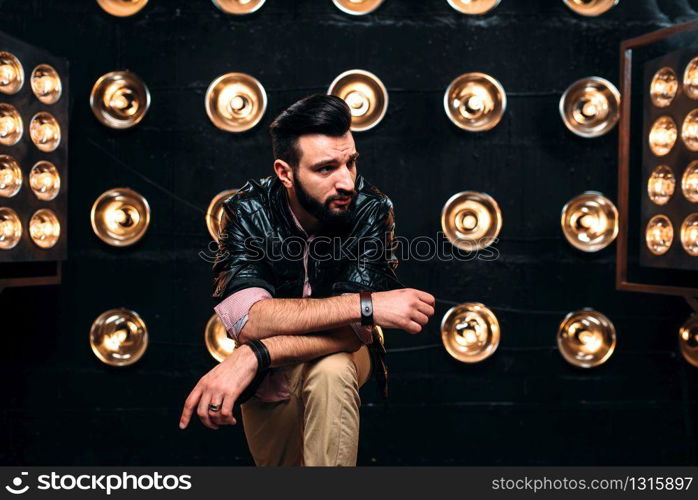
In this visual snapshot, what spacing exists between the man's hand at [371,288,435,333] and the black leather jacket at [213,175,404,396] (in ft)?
0.53

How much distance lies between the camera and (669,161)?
237cm

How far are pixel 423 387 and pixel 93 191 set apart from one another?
1.62m

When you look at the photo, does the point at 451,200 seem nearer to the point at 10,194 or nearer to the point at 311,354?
the point at 311,354

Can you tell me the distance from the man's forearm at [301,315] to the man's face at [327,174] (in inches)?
11.2

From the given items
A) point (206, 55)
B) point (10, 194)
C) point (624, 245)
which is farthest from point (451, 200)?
point (10, 194)

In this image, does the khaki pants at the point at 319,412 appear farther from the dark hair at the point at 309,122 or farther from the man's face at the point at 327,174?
the dark hair at the point at 309,122

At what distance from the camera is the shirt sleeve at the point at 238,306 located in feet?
5.60

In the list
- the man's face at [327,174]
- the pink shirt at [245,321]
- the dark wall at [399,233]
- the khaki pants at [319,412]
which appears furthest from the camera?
the dark wall at [399,233]

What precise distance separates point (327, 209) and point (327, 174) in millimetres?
100

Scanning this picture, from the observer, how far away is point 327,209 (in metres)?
1.82

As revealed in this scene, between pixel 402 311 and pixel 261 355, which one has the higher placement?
pixel 402 311

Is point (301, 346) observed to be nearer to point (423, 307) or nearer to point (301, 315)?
point (301, 315)

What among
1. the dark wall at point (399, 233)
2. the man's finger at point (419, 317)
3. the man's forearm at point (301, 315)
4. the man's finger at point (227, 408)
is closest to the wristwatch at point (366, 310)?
the man's forearm at point (301, 315)

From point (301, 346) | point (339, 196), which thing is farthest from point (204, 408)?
point (339, 196)
